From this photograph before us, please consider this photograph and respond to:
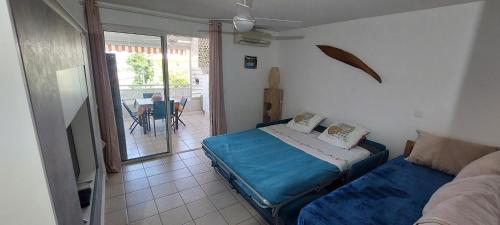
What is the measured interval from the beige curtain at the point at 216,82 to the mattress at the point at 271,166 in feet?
2.43

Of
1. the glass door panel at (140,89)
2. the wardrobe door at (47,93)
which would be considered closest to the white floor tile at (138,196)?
the glass door panel at (140,89)

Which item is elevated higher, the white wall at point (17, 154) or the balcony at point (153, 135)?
the white wall at point (17, 154)

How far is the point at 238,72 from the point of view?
13.3ft

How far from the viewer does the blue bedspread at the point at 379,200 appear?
61.2 inches

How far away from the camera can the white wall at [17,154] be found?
60 cm

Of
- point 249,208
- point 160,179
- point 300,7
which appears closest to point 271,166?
point 249,208

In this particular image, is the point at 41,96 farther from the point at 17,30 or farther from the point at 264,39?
the point at 264,39

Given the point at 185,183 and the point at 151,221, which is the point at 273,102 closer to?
the point at 185,183

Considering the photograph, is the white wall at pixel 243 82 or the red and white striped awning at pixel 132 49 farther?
the white wall at pixel 243 82

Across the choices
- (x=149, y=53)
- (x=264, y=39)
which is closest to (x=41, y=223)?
(x=149, y=53)

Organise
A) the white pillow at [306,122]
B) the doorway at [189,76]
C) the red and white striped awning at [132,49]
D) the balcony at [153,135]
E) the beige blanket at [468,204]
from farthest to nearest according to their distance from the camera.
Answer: the doorway at [189,76]
the balcony at [153,135]
the white pillow at [306,122]
the red and white striped awning at [132,49]
the beige blanket at [468,204]

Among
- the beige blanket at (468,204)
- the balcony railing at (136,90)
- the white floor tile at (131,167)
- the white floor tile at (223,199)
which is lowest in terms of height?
the white floor tile at (223,199)

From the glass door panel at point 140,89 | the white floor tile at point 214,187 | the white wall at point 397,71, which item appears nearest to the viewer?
the white wall at point 397,71

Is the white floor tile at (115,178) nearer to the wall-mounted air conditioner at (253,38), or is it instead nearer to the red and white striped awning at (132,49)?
the red and white striped awning at (132,49)
